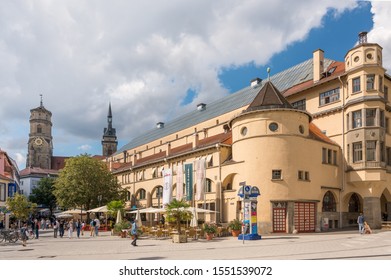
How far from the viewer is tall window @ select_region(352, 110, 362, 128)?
42094mm

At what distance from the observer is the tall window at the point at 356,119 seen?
42094mm

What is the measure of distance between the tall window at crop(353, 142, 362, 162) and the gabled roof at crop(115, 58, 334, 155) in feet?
36.4

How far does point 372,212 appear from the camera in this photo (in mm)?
41625

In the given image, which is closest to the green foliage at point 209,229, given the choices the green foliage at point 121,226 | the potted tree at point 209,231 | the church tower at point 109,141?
the potted tree at point 209,231

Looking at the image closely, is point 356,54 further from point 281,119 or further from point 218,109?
point 218,109

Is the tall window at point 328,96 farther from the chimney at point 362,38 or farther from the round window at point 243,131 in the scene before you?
the round window at point 243,131

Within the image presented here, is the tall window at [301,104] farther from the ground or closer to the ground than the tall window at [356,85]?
closer to the ground

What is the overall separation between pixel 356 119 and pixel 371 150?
3.42 metres

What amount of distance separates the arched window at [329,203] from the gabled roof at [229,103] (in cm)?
1462

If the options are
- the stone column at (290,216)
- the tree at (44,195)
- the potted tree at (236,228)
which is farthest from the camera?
the tree at (44,195)

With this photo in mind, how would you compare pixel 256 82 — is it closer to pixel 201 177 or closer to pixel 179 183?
pixel 179 183

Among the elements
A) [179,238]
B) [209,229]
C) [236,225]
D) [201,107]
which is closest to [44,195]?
[201,107]

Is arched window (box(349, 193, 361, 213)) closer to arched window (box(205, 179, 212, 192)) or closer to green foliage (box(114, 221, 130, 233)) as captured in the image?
arched window (box(205, 179, 212, 192))

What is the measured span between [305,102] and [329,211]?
42.2 ft
